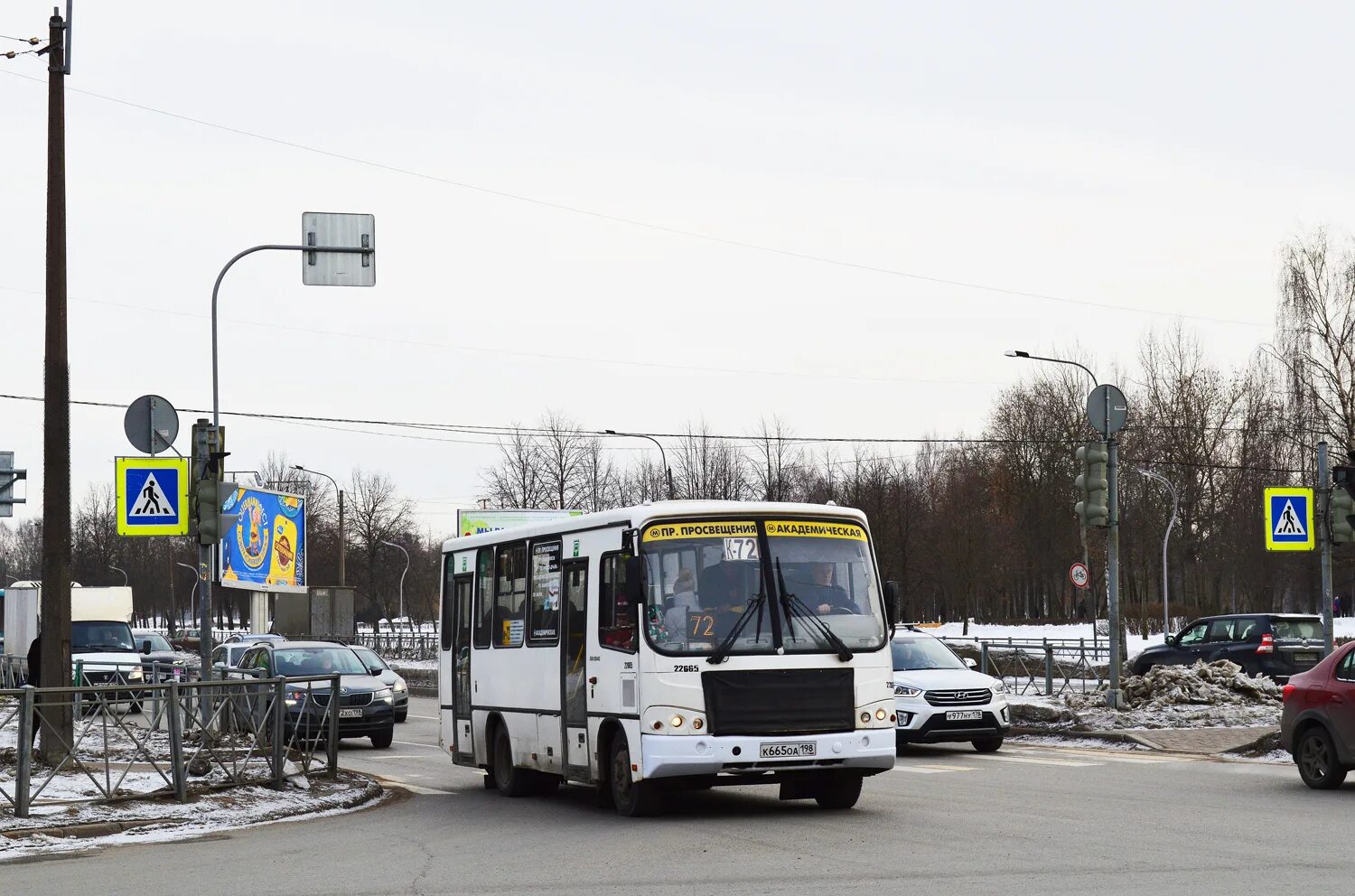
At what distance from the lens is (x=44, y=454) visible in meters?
18.1

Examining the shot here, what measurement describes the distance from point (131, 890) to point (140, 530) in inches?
415

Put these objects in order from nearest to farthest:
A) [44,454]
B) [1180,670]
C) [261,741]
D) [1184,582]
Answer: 1. [261,741]
2. [44,454]
3. [1180,670]
4. [1184,582]

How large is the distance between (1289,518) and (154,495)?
598 inches

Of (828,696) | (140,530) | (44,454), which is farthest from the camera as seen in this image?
(140,530)

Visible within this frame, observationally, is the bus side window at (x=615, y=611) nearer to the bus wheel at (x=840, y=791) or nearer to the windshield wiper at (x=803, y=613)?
the windshield wiper at (x=803, y=613)

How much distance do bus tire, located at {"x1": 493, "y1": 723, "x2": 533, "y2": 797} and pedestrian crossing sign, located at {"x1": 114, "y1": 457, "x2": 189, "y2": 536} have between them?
5.09m

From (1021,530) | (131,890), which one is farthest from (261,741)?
(1021,530)

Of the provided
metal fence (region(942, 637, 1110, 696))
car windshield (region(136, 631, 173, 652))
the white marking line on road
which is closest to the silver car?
the white marking line on road

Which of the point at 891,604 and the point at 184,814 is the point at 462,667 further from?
the point at 891,604

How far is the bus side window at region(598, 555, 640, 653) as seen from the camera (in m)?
14.0

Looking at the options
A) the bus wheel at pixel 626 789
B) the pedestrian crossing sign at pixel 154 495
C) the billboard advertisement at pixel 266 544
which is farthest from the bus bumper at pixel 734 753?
the billboard advertisement at pixel 266 544

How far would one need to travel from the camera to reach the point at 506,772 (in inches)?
679

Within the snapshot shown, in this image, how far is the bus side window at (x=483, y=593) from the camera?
58.0 ft

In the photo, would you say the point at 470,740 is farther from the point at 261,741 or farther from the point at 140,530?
the point at 140,530
